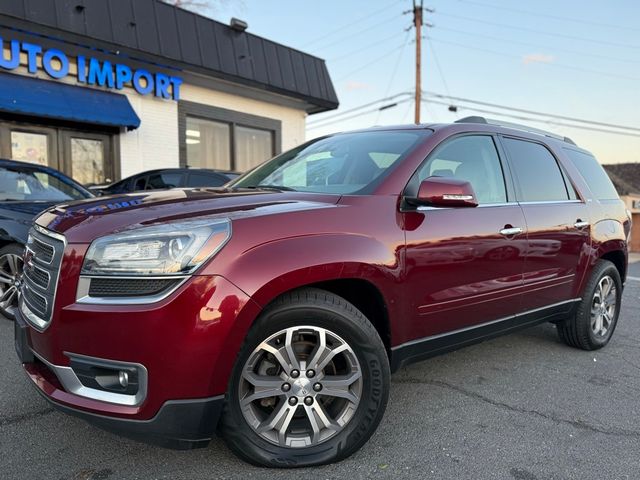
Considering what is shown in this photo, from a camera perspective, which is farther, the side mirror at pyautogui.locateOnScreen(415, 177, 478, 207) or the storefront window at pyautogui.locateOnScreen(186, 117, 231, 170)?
the storefront window at pyautogui.locateOnScreen(186, 117, 231, 170)

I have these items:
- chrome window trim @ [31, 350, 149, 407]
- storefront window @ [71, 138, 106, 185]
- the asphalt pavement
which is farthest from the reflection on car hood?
storefront window @ [71, 138, 106, 185]

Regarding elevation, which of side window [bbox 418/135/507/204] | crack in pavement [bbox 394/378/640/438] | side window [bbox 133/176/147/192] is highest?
side window [bbox 133/176/147/192]

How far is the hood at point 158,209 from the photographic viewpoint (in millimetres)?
2115

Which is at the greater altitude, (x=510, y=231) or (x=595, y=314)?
(x=510, y=231)

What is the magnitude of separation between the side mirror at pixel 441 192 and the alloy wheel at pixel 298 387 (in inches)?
34.5

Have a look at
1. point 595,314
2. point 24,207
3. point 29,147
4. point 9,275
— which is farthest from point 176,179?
point 595,314

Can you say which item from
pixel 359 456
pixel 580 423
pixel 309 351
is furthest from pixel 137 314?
pixel 580 423

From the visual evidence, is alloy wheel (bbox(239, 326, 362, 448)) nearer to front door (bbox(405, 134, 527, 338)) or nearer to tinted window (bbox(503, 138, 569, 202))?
front door (bbox(405, 134, 527, 338))

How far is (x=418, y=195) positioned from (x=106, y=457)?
2.03m

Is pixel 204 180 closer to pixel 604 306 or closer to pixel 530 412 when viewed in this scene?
pixel 604 306

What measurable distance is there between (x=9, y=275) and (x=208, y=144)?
853 cm

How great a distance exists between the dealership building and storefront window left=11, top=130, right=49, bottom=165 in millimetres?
19

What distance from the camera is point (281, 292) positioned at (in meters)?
2.16

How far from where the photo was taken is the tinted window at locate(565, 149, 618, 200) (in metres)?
4.27
